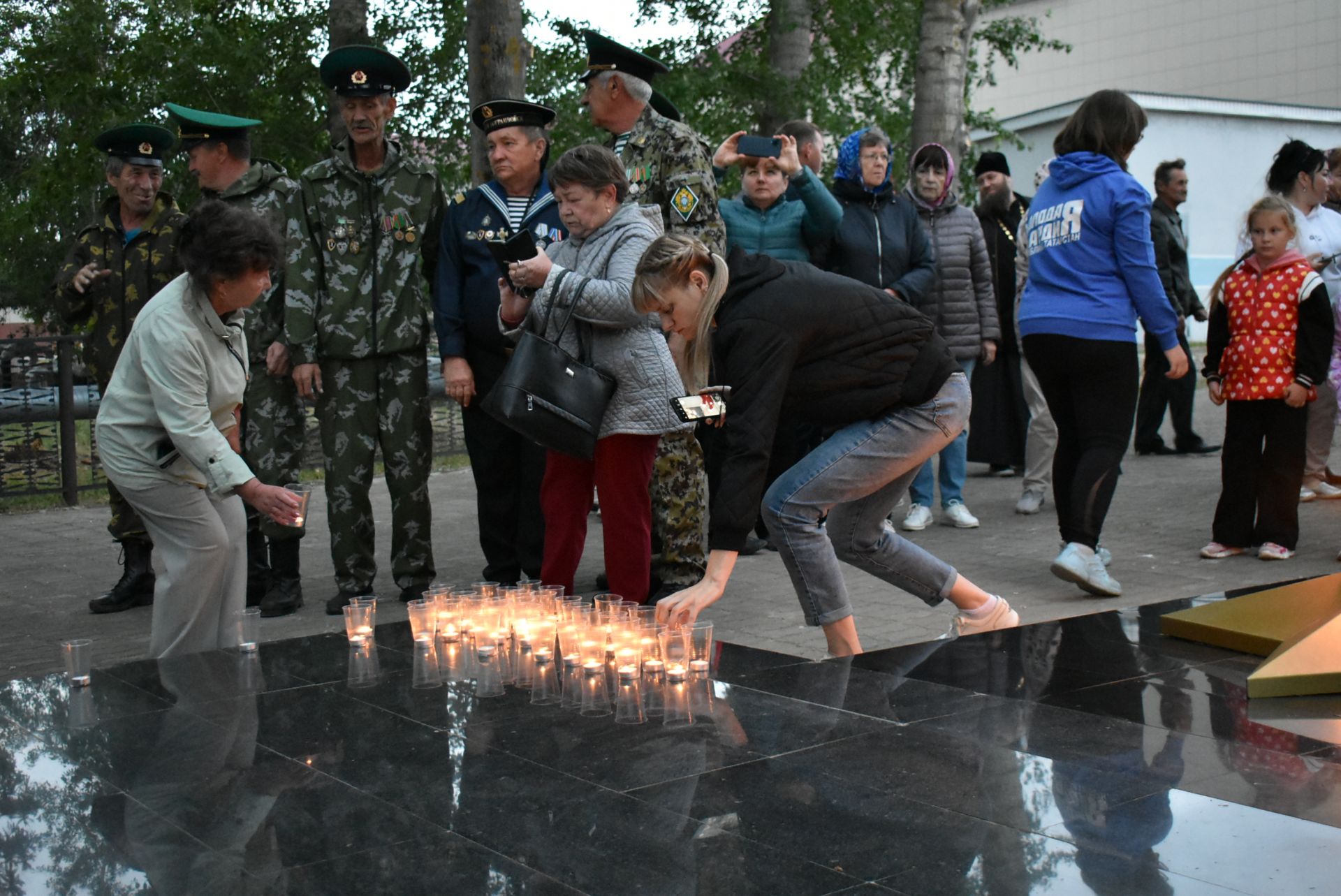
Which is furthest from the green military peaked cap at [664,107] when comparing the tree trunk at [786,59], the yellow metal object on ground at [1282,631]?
the tree trunk at [786,59]

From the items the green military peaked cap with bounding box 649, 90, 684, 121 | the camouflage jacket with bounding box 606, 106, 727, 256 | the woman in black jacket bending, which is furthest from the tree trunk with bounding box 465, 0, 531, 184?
the woman in black jacket bending

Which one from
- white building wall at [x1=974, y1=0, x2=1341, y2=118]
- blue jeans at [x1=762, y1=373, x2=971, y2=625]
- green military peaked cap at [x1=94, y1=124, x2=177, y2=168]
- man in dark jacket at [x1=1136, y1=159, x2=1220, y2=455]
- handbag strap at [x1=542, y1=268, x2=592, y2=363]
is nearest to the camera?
blue jeans at [x1=762, y1=373, x2=971, y2=625]

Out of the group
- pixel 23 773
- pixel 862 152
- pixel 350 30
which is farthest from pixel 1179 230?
pixel 23 773

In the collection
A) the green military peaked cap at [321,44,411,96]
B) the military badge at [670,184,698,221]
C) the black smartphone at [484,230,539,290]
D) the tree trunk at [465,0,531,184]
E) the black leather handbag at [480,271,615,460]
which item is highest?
the tree trunk at [465,0,531,184]

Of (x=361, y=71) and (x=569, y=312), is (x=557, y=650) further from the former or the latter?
(x=361, y=71)

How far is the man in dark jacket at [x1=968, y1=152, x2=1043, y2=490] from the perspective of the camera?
33.6 ft

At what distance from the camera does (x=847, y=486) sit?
478cm

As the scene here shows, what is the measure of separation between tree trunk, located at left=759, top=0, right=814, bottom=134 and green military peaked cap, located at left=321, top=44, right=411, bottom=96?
32.9 ft

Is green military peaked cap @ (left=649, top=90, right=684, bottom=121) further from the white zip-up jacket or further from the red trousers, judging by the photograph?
the white zip-up jacket

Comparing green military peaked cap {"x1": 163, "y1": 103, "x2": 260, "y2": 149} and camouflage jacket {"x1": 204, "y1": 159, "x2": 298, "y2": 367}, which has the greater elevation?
green military peaked cap {"x1": 163, "y1": 103, "x2": 260, "y2": 149}

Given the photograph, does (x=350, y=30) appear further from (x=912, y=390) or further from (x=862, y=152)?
(x=912, y=390)

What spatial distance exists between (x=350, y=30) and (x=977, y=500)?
5.62 metres

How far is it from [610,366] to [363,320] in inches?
58.5

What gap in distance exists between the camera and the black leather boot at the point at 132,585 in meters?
7.15
